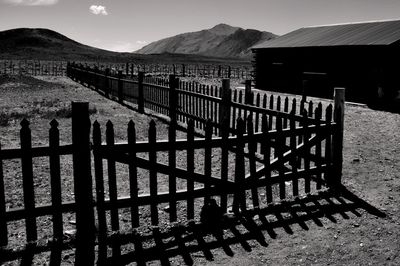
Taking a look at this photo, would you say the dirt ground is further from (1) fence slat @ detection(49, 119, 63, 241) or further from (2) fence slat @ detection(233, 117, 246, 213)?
(2) fence slat @ detection(233, 117, 246, 213)

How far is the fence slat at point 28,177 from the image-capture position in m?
4.05

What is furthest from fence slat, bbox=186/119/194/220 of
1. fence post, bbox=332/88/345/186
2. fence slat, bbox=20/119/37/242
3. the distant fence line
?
the distant fence line

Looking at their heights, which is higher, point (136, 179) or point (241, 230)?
point (136, 179)

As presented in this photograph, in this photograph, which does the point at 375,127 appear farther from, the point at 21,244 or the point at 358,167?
the point at 21,244

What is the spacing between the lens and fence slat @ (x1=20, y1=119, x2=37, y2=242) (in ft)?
13.3

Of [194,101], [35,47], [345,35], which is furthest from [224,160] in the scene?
[35,47]

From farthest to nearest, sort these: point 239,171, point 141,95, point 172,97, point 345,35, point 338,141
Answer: point 345,35 < point 141,95 < point 172,97 < point 338,141 < point 239,171

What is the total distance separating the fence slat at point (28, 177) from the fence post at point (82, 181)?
0.44 meters

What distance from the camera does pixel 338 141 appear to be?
620 cm

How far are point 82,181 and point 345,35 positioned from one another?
22.8 m

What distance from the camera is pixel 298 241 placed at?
457 centimetres

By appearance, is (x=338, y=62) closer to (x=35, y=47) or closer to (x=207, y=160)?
(x=207, y=160)

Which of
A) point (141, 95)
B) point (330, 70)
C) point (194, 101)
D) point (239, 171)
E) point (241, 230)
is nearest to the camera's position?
point (241, 230)

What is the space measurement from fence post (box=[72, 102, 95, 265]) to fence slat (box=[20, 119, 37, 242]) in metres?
0.44
